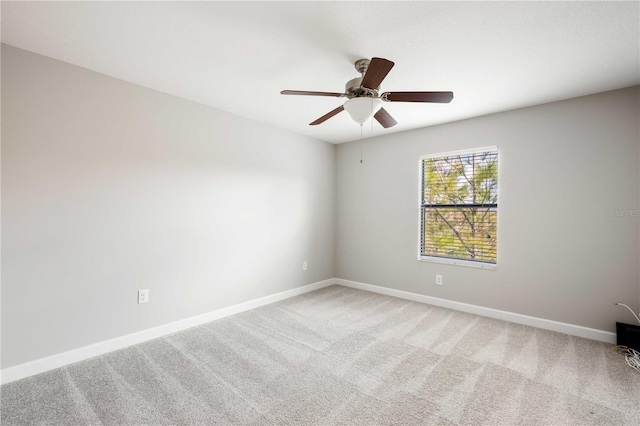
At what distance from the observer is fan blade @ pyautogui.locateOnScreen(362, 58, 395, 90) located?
1.66 metres

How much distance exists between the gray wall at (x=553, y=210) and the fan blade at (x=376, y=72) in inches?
53.9

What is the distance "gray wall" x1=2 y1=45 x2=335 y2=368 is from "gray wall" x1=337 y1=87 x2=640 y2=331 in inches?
78.7

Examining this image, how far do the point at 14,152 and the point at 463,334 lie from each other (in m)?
4.09

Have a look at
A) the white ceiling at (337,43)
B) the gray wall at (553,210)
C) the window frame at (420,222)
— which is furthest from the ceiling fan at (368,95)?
the window frame at (420,222)

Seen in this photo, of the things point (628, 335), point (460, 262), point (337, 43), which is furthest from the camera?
point (460, 262)

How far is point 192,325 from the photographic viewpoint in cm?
305

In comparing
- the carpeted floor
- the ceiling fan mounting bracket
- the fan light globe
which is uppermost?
the ceiling fan mounting bracket

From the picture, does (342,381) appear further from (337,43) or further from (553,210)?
(553,210)

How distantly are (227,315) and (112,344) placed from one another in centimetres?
111

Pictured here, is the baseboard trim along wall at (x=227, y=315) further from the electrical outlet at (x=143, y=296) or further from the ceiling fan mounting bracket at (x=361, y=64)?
the ceiling fan mounting bracket at (x=361, y=64)

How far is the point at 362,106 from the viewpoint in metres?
2.13

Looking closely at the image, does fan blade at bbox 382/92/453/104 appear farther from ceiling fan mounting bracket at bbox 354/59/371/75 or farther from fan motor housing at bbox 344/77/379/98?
ceiling fan mounting bracket at bbox 354/59/371/75

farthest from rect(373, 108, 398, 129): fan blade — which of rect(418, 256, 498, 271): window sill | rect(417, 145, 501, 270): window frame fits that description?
rect(418, 256, 498, 271): window sill

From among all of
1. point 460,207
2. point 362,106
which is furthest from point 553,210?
point 362,106
